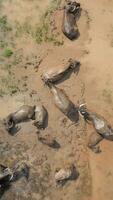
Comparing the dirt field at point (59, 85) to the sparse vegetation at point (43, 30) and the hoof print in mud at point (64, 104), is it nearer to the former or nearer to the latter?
the sparse vegetation at point (43, 30)

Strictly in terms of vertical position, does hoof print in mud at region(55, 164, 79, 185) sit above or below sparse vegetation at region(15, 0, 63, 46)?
below

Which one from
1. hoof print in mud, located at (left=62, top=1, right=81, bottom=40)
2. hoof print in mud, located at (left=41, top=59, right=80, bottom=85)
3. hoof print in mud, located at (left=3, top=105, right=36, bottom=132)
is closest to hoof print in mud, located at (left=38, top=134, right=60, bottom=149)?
hoof print in mud, located at (left=3, top=105, right=36, bottom=132)

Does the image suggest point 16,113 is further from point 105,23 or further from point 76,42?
point 105,23

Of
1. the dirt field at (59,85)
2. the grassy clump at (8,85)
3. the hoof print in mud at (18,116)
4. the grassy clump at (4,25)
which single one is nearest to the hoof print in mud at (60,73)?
the dirt field at (59,85)

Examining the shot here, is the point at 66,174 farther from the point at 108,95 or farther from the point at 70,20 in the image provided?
the point at 70,20

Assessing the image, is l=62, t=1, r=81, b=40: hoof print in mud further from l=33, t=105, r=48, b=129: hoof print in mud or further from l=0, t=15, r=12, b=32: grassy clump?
l=33, t=105, r=48, b=129: hoof print in mud
